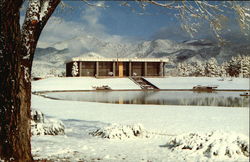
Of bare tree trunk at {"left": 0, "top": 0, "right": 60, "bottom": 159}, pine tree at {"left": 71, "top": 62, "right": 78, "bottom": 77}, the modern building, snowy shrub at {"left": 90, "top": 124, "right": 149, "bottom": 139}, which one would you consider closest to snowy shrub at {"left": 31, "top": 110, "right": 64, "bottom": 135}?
snowy shrub at {"left": 90, "top": 124, "right": 149, "bottom": 139}

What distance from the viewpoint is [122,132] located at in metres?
8.59

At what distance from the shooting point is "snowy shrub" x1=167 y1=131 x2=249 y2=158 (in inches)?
256

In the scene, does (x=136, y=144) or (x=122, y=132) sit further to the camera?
(x=122, y=132)

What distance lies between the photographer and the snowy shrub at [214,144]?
6492mm

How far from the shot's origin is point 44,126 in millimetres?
9086

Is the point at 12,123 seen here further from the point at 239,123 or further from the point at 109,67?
the point at 109,67

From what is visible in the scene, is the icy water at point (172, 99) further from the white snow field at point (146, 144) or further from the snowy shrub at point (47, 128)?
the snowy shrub at point (47, 128)

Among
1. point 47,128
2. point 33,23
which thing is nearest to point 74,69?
point 47,128

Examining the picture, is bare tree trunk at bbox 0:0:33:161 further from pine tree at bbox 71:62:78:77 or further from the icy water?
pine tree at bbox 71:62:78:77

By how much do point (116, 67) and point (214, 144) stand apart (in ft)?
206

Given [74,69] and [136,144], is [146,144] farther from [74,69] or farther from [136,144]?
[74,69]

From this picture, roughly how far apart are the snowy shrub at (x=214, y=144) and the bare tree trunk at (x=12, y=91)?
3.78 meters

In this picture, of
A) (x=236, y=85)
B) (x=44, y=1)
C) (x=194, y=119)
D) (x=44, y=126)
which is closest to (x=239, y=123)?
(x=194, y=119)

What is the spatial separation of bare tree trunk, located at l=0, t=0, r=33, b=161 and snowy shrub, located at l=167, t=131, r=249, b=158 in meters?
3.78
